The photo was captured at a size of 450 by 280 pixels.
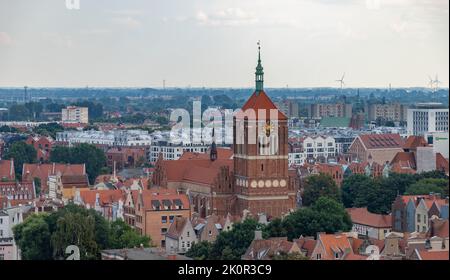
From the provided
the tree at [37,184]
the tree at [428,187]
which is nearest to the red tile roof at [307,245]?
the tree at [428,187]

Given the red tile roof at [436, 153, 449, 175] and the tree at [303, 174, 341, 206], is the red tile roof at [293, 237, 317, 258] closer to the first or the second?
the tree at [303, 174, 341, 206]

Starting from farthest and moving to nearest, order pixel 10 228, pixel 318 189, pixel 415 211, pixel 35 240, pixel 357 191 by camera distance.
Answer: pixel 357 191
pixel 318 189
pixel 10 228
pixel 415 211
pixel 35 240

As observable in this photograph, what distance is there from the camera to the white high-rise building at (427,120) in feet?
229

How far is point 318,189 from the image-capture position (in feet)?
119

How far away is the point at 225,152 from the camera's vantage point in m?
40.5

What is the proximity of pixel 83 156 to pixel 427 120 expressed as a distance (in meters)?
22.8

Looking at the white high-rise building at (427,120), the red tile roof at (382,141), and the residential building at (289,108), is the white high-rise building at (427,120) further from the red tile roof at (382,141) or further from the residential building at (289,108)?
the residential building at (289,108)

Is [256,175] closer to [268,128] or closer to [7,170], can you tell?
[268,128]

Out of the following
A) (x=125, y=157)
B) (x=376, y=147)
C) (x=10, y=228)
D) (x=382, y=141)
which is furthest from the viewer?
(x=125, y=157)

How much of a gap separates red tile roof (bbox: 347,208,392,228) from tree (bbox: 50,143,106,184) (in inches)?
836

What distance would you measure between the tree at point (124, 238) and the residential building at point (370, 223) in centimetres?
461

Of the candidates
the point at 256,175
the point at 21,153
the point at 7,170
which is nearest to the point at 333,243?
the point at 256,175
